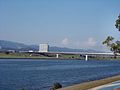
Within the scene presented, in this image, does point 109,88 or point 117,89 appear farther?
point 109,88

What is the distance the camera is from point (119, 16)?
35375 millimetres

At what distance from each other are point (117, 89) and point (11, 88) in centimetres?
1715

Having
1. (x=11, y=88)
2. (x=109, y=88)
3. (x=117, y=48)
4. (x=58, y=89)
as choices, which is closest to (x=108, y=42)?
(x=117, y=48)

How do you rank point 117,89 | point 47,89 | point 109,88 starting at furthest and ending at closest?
point 47,89 → point 109,88 → point 117,89

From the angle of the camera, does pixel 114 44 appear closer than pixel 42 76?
Yes

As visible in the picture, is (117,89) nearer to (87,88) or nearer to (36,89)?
(87,88)

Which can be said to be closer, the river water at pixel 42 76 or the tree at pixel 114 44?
the tree at pixel 114 44

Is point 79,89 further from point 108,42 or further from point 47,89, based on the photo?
point 47,89

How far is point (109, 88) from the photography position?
35344 millimetres

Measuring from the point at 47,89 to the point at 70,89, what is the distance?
11.5 m

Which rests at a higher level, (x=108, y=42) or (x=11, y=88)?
(x=108, y=42)

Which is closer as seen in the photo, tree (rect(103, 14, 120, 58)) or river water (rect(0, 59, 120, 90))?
tree (rect(103, 14, 120, 58))

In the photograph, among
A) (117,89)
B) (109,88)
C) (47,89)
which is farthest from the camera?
(47,89)

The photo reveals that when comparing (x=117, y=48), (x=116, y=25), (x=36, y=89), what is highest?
(x=116, y=25)
